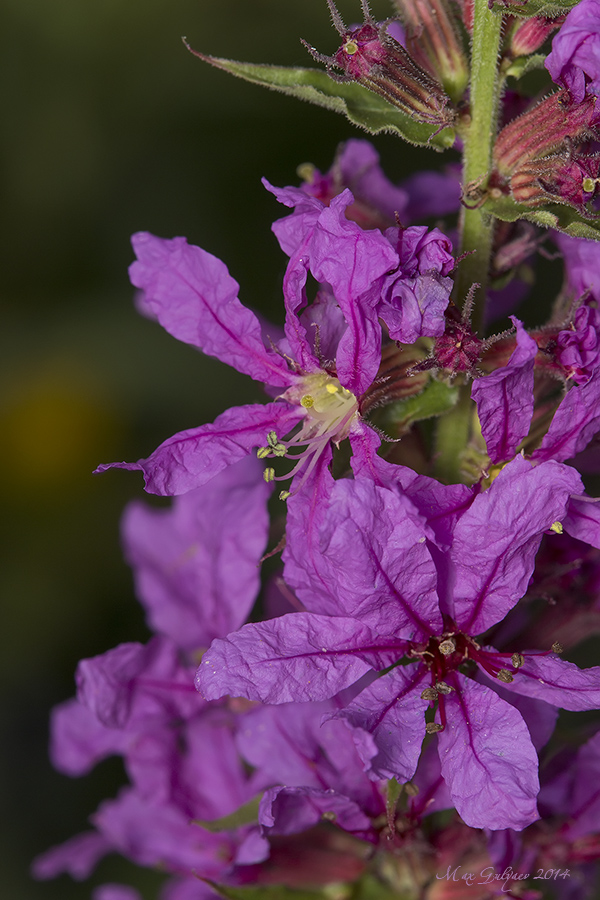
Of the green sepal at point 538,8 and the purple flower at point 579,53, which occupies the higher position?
the green sepal at point 538,8

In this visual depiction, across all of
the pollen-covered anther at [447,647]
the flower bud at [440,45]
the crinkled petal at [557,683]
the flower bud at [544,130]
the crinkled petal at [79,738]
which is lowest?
the crinkled petal at [79,738]

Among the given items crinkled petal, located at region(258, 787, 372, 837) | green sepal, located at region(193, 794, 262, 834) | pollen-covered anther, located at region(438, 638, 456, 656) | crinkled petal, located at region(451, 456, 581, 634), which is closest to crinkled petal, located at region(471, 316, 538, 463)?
crinkled petal, located at region(451, 456, 581, 634)

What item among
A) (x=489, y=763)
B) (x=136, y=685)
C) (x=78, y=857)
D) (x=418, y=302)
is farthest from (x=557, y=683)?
(x=78, y=857)

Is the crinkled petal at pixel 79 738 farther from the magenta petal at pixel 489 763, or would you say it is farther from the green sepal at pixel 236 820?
the magenta petal at pixel 489 763

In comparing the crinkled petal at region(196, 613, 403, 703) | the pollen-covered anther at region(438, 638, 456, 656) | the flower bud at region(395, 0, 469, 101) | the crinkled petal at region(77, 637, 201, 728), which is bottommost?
the crinkled petal at region(77, 637, 201, 728)

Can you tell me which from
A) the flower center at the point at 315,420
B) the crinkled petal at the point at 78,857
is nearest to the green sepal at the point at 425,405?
the flower center at the point at 315,420

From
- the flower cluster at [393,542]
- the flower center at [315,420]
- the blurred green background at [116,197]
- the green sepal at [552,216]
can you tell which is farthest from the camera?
the blurred green background at [116,197]

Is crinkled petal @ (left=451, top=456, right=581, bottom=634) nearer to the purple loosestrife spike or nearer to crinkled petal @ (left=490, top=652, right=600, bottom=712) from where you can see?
crinkled petal @ (left=490, top=652, right=600, bottom=712)
